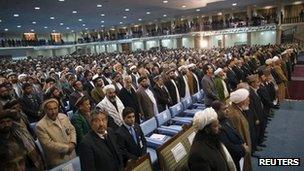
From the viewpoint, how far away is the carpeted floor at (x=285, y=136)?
202 inches

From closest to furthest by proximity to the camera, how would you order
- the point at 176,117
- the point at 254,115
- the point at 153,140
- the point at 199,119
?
1. the point at 199,119
2. the point at 153,140
3. the point at 254,115
4. the point at 176,117

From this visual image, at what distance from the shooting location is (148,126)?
198 inches

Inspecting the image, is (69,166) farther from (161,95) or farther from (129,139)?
(161,95)

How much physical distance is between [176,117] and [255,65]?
19.9 ft

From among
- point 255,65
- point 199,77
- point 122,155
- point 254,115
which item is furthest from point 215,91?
point 255,65

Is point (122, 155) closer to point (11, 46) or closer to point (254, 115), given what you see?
point (254, 115)

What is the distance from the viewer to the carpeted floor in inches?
202

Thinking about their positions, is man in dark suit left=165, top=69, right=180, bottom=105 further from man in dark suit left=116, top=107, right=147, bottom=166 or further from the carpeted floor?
man in dark suit left=116, top=107, right=147, bottom=166

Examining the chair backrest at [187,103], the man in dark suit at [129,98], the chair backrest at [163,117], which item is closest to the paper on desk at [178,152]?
the chair backrest at [163,117]

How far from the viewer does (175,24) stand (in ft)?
116

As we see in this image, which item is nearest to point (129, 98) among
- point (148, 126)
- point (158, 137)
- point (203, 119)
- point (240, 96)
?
point (148, 126)

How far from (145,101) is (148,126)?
1075 mm

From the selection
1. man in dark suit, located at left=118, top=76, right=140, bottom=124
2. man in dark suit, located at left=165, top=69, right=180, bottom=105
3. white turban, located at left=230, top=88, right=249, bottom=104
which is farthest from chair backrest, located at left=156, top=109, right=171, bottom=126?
white turban, located at left=230, top=88, right=249, bottom=104

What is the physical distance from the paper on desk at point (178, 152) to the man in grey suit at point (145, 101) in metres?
2.47
